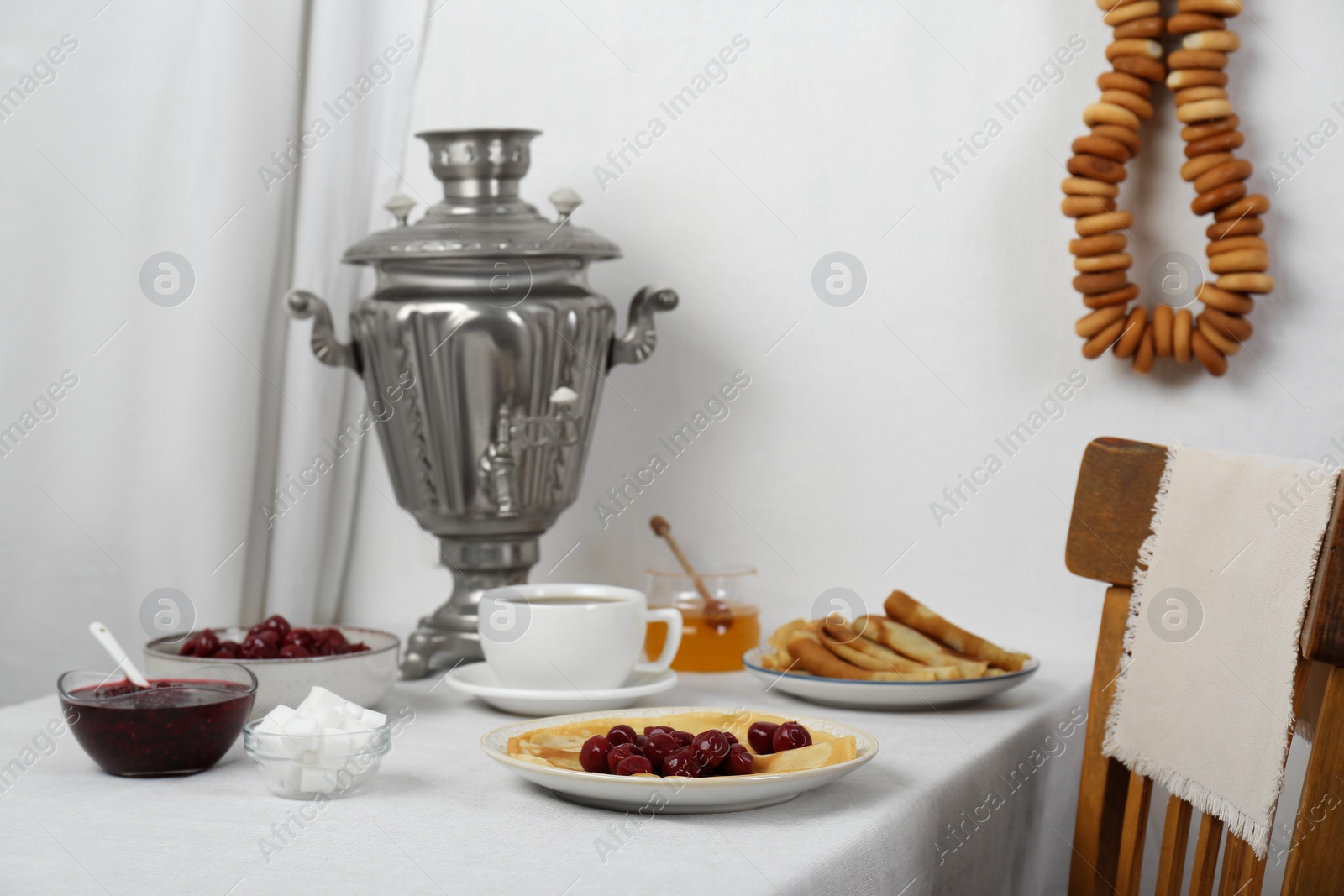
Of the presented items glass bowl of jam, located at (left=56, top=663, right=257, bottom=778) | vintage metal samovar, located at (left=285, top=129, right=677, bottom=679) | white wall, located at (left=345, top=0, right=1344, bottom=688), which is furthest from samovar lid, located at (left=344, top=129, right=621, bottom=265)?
glass bowl of jam, located at (left=56, top=663, right=257, bottom=778)

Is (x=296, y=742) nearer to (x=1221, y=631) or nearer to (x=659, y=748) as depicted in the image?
(x=659, y=748)

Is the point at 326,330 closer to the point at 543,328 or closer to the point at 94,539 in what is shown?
the point at 543,328

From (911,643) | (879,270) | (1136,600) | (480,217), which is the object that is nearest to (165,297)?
(480,217)

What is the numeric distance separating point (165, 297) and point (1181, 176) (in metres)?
1.12

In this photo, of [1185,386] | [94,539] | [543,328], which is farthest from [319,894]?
[1185,386]

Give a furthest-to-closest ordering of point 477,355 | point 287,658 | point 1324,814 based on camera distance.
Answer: point 477,355, point 287,658, point 1324,814

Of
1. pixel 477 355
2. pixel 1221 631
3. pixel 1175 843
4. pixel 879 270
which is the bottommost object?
pixel 1175 843

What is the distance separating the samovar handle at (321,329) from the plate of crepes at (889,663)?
52 centimetres

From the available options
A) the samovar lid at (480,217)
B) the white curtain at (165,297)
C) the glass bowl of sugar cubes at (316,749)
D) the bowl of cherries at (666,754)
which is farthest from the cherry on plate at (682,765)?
the white curtain at (165,297)

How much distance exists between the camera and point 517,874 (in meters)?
0.68

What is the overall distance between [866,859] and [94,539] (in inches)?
40.2

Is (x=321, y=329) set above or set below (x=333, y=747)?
above

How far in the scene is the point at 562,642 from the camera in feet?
3.36

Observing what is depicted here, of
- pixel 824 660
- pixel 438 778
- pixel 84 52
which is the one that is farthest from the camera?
pixel 84 52
